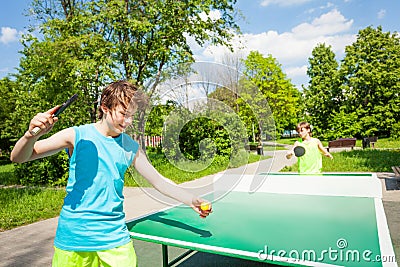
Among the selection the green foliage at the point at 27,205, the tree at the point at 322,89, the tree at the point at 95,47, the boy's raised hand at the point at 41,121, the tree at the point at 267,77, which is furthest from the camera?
the tree at the point at 322,89

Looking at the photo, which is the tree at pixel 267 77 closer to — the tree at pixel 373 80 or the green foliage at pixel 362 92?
the green foliage at pixel 362 92

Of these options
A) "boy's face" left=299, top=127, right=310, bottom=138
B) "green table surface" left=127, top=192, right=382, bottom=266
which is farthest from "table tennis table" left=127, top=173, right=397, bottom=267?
"boy's face" left=299, top=127, right=310, bottom=138

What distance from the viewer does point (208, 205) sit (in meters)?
2.28

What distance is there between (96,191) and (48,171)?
30.6 ft

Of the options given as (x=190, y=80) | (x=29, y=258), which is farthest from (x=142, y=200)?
(x=190, y=80)

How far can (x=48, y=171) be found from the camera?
10242 mm

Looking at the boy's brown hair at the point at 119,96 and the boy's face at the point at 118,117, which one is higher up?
the boy's brown hair at the point at 119,96

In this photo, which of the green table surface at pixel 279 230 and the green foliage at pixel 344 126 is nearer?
the green table surface at pixel 279 230

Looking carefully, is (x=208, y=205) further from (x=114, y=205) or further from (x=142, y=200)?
(x=142, y=200)

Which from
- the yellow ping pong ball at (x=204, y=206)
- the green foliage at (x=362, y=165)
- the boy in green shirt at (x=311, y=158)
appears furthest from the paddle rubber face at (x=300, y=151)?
the green foliage at (x=362, y=165)

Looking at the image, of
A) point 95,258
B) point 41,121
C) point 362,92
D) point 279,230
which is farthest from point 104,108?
point 362,92

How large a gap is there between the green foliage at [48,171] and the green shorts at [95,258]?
8.73 metres

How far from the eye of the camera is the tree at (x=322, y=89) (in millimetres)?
36875

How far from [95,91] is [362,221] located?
8841 mm
